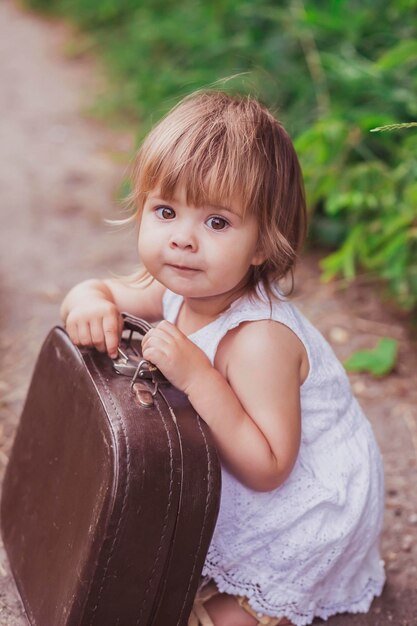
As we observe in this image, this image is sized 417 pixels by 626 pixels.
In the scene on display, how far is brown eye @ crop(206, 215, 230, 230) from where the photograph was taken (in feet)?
5.60

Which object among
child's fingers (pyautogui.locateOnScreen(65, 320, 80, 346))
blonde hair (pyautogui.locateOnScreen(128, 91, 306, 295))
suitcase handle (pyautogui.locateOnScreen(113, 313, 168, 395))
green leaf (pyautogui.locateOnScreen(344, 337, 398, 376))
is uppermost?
blonde hair (pyautogui.locateOnScreen(128, 91, 306, 295))

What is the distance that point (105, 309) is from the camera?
188 cm

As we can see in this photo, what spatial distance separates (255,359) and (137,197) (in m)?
0.42

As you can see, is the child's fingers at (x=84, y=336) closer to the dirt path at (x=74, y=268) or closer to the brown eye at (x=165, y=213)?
the brown eye at (x=165, y=213)

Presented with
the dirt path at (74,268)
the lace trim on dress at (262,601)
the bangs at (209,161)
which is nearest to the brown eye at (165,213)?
the bangs at (209,161)

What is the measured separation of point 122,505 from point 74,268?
246cm

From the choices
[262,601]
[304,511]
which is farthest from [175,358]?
[262,601]

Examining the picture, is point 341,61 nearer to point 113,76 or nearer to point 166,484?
point 166,484

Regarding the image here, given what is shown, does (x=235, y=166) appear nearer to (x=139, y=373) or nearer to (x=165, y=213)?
(x=165, y=213)

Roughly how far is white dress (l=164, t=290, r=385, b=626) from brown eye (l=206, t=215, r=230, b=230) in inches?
7.6

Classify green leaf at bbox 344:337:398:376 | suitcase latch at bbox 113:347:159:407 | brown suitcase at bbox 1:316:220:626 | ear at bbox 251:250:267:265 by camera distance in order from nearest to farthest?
1. brown suitcase at bbox 1:316:220:626
2. suitcase latch at bbox 113:347:159:407
3. ear at bbox 251:250:267:265
4. green leaf at bbox 344:337:398:376

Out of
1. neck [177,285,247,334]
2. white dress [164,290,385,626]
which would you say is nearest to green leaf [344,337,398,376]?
white dress [164,290,385,626]

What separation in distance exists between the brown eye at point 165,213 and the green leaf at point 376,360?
57.8 inches

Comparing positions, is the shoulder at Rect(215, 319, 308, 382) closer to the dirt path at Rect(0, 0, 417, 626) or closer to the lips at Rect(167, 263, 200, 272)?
the lips at Rect(167, 263, 200, 272)
